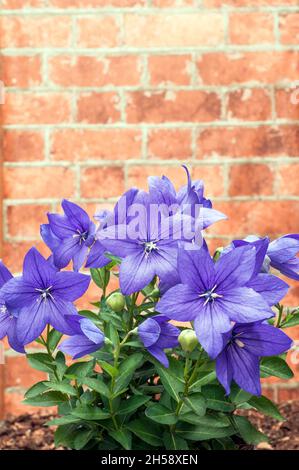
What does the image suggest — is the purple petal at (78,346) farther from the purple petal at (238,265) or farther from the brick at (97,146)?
the brick at (97,146)

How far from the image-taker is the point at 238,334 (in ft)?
2.32

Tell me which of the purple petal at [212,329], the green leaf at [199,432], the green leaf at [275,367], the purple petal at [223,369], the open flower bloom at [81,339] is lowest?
the green leaf at [199,432]

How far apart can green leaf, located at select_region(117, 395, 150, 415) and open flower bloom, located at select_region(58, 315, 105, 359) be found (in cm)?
10

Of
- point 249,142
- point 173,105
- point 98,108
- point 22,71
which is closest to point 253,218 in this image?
point 249,142

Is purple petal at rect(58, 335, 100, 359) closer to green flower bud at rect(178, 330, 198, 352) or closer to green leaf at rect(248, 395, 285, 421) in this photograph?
green flower bud at rect(178, 330, 198, 352)

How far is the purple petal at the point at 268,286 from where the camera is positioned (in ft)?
2.30

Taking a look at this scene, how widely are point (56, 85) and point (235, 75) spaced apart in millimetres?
479

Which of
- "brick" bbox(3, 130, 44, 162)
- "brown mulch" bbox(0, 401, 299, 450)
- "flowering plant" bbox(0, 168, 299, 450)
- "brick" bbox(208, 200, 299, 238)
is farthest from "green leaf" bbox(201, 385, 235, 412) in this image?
"brick" bbox(3, 130, 44, 162)

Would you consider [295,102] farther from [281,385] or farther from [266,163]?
[281,385]

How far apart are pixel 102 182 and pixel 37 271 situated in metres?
1.16

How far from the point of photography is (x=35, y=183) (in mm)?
1879

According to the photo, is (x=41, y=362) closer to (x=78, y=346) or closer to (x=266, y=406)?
(x=78, y=346)

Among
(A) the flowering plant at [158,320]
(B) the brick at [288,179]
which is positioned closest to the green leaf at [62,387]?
(A) the flowering plant at [158,320]

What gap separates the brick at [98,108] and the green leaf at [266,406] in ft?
3.80
